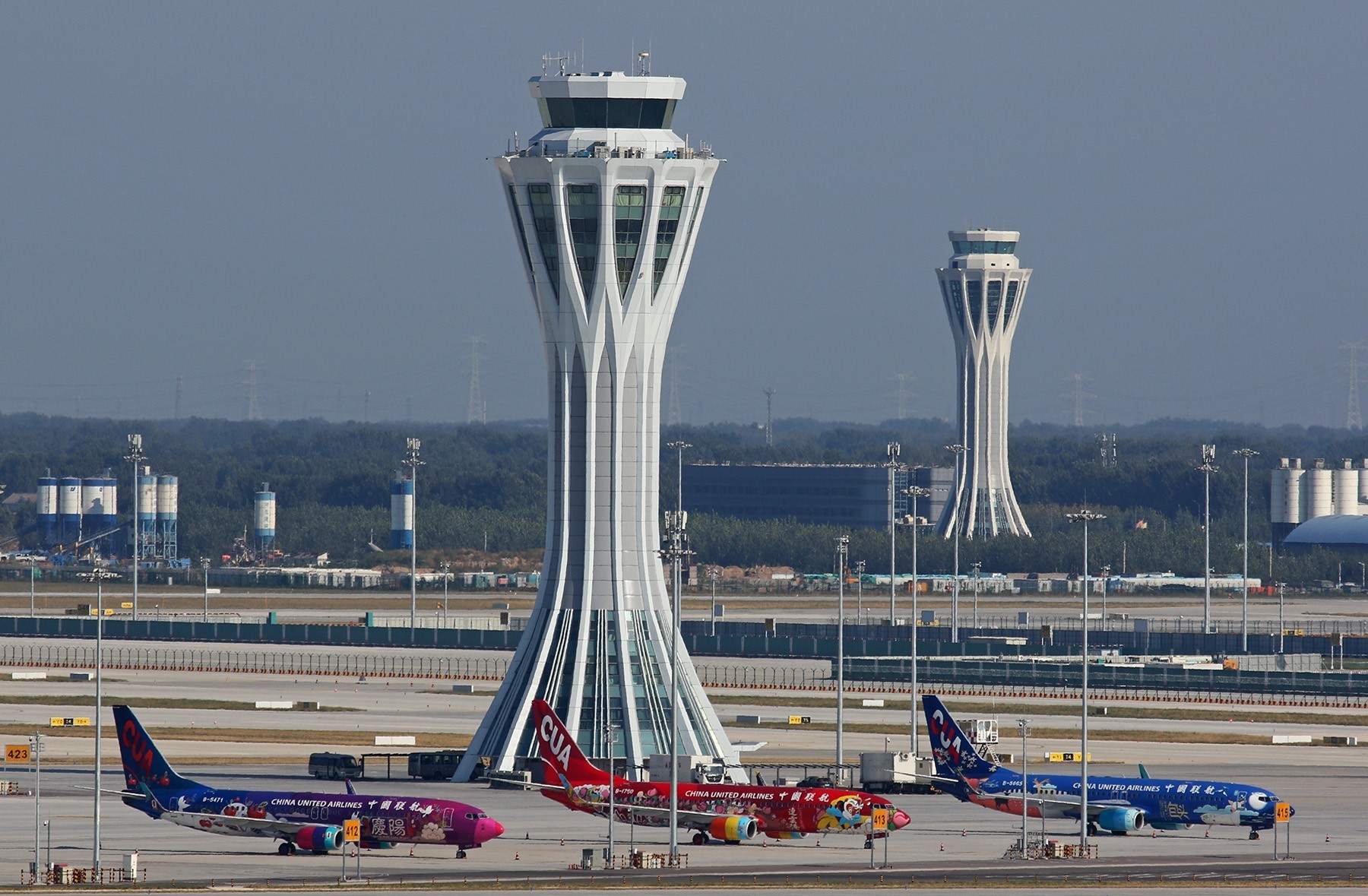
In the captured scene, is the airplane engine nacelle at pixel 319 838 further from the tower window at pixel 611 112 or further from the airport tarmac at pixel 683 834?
the tower window at pixel 611 112

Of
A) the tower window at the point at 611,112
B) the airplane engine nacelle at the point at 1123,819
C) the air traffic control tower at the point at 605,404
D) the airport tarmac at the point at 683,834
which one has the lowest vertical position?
the airport tarmac at the point at 683,834

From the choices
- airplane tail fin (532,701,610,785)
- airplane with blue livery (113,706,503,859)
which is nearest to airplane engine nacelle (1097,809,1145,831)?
airplane tail fin (532,701,610,785)

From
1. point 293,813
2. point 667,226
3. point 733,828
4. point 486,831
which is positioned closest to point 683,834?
point 733,828

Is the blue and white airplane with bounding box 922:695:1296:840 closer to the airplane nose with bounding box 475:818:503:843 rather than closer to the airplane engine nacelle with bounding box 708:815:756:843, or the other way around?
the airplane engine nacelle with bounding box 708:815:756:843

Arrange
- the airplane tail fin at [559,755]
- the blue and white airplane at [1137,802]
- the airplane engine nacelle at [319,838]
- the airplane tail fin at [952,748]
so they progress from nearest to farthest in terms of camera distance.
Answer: the airplane engine nacelle at [319,838] → the airplane tail fin at [559,755] → the blue and white airplane at [1137,802] → the airplane tail fin at [952,748]

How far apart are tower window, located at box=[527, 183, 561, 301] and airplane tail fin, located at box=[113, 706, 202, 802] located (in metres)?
22.6

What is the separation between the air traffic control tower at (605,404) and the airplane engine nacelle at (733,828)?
410 inches

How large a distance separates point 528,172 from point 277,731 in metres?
38.8

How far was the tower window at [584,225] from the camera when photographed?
85250mm

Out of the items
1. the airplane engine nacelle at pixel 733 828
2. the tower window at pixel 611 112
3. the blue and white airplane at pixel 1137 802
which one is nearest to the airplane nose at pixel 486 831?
the airplane engine nacelle at pixel 733 828

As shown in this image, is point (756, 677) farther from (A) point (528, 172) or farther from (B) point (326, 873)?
(B) point (326, 873)

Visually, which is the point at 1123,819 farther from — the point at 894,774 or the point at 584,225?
the point at 584,225

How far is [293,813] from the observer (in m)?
72.9

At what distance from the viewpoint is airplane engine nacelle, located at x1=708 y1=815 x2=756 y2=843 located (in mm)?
75000
